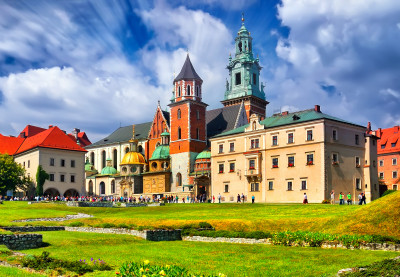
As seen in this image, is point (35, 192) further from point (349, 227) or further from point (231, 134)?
point (349, 227)

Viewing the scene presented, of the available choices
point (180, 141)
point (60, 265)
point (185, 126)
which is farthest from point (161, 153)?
point (60, 265)

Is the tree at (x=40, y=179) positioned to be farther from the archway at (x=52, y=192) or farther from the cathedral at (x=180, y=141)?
the cathedral at (x=180, y=141)

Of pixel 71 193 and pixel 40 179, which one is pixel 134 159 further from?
pixel 40 179

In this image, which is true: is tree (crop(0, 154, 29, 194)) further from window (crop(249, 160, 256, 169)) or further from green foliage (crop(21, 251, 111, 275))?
green foliage (crop(21, 251, 111, 275))

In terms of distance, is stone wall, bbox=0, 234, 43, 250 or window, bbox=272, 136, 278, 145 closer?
stone wall, bbox=0, 234, 43, 250

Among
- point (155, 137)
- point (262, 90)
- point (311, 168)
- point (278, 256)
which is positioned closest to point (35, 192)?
point (155, 137)

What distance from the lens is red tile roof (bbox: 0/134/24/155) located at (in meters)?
103

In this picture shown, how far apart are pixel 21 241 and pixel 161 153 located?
77064mm

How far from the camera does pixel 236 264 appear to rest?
54.3ft

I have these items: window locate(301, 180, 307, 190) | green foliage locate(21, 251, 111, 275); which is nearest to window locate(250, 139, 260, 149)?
window locate(301, 180, 307, 190)

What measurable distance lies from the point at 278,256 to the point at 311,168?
46329mm

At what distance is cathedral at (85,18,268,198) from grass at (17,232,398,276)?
6182cm

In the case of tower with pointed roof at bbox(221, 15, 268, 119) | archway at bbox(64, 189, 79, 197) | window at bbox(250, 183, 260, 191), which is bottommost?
archway at bbox(64, 189, 79, 197)

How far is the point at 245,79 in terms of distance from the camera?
119 m
